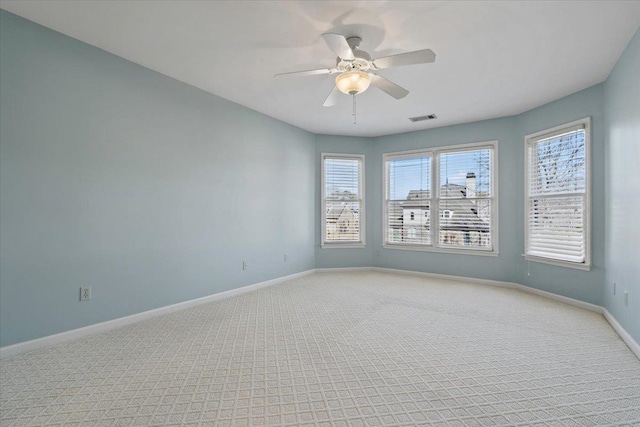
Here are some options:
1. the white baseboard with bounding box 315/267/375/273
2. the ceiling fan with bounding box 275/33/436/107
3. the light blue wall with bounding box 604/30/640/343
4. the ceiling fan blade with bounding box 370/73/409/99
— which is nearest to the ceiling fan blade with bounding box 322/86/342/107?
the ceiling fan with bounding box 275/33/436/107

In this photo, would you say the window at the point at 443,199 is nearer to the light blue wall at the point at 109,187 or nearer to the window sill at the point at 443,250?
the window sill at the point at 443,250

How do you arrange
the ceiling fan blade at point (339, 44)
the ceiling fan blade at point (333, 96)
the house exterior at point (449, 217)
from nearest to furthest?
1. the ceiling fan blade at point (339, 44)
2. the ceiling fan blade at point (333, 96)
3. the house exterior at point (449, 217)

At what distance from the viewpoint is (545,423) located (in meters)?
1.68

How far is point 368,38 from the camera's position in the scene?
261 cm

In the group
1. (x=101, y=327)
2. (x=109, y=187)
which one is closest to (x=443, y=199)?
(x=109, y=187)

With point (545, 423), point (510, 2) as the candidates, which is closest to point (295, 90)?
point (510, 2)

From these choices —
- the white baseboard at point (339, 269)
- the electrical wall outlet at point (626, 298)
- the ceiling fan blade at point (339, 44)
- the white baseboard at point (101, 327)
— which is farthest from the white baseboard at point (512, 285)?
the ceiling fan blade at point (339, 44)

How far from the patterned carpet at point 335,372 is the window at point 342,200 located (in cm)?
247

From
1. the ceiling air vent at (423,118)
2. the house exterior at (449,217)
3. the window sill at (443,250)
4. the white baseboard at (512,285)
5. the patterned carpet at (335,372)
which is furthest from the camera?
the house exterior at (449,217)

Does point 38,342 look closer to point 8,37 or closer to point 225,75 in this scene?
point 8,37

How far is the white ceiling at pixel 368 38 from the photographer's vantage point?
2.27 metres

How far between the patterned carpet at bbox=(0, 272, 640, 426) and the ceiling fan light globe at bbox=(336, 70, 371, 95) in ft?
7.42

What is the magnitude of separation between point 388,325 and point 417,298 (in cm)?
117

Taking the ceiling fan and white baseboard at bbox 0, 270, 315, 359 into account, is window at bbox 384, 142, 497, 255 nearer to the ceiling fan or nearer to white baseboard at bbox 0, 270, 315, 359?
the ceiling fan
